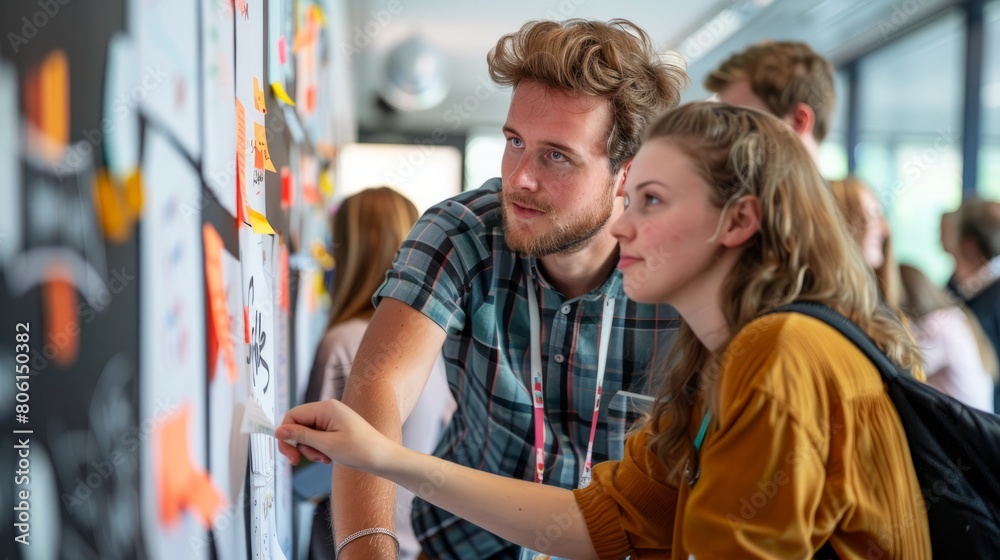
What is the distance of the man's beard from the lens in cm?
151

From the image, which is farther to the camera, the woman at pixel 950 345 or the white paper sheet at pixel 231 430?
the woman at pixel 950 345

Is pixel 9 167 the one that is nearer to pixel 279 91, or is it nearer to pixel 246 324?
pixel 246 324

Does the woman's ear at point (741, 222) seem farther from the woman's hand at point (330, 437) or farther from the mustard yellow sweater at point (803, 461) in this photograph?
the woman's hand at point (330, 437)

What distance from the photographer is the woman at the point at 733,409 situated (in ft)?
2.88

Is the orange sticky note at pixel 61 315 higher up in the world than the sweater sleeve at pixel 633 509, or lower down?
higher up

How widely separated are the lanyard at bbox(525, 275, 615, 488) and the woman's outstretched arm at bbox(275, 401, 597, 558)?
315 millimetres

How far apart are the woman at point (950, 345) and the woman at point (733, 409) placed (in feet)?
5.51

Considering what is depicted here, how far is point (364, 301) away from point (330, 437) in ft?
5.62

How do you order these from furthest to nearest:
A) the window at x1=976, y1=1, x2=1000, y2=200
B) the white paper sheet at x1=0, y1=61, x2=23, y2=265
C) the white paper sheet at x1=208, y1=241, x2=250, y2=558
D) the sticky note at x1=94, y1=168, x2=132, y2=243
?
the window at x1=976, y1=1, x2=1000, y2=200 → the white paper sheet at x1=208, y1=241, x2=250, y2=558 → the sticky note at x1=94, y1=168, x2=132, y2=243 → the white paper sheet at x1=0, y1=61, x2=23, y2=265

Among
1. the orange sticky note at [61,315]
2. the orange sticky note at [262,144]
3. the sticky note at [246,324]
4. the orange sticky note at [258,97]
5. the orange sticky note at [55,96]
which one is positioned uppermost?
the orange sticky note at [258,97]

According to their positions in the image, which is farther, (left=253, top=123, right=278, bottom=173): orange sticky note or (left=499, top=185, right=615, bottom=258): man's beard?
(left=499, top=185, right=615, bottom=258): man's beard

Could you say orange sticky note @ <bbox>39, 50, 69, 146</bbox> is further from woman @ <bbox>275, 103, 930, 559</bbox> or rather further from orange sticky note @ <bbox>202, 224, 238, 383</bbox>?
woman @ <bbox>275, 103, 930, 559</bbox>

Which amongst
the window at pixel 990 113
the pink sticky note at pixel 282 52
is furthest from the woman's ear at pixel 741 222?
the window at pixel 990 113

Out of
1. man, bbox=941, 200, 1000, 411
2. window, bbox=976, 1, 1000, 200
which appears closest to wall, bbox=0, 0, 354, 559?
man, bbox=941, 200, 1000, 411
